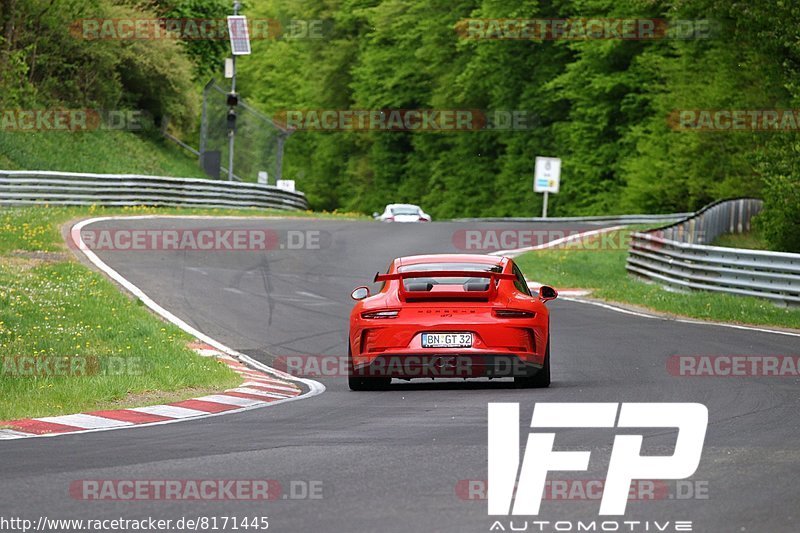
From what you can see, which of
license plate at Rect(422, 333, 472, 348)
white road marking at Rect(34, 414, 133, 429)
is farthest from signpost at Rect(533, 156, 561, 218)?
white road marking at Rect(34, 414, 133, 429)

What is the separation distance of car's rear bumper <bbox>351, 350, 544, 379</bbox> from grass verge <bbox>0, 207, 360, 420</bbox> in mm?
1916

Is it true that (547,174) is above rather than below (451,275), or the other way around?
below

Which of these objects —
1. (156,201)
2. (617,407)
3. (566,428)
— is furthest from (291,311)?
(156,201)

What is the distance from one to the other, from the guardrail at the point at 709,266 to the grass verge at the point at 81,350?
36.4 feet

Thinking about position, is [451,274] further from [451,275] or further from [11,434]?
[11,434]

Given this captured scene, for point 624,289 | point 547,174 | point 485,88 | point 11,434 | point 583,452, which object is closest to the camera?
point 583,452

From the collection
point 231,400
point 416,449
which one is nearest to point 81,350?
point 231,400

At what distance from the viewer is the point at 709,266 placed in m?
27.9

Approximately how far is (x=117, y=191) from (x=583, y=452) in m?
34.7

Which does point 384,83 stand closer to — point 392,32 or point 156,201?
point 392,32

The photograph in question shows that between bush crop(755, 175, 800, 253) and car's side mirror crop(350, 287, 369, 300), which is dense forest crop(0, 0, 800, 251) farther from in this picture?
car's side mirror crop(350, 287, 369, 300)

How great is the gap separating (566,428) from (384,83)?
7992 cm

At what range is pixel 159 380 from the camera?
579 inches

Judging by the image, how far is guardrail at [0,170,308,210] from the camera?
130 feet
